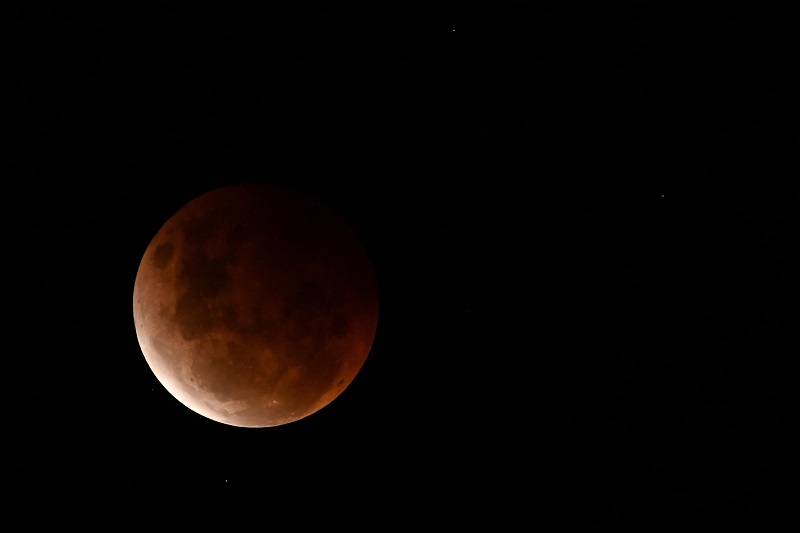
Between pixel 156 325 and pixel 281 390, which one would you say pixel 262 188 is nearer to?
pixel 156 325

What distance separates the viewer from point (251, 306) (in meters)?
2.86

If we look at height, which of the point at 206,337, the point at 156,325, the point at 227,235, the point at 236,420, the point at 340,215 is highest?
the point at 340,215

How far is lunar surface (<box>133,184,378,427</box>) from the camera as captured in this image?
2.88 metres

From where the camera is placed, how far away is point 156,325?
3.04 metres

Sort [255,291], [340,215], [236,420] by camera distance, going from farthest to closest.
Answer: [340,215], [236,420], [255,291]

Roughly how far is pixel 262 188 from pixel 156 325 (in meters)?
1.00

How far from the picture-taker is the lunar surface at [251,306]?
288cm

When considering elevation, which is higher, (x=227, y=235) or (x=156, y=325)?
(x=227, y=235)

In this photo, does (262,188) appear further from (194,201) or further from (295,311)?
(295,311)

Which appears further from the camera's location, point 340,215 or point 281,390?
point 340,215

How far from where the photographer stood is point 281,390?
3012 millimetres

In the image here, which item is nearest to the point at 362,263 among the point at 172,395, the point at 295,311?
the point at 295,311

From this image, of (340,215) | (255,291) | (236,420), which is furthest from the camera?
(340,215)

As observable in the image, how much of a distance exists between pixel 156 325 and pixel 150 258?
428 mm
